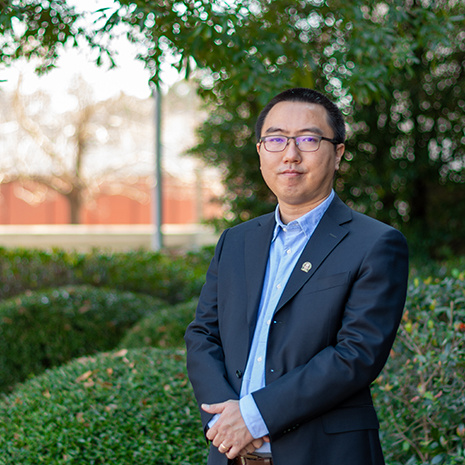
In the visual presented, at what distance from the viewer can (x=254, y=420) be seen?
1863mm

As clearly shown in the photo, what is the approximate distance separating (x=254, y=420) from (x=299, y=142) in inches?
36.1

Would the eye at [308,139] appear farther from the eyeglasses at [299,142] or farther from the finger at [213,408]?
the finger at [213,408]

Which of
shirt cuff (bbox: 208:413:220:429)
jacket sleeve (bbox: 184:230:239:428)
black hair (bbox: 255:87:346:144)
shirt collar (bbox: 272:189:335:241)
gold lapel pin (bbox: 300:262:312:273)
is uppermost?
black hair (bbox: 255:87:346:144)

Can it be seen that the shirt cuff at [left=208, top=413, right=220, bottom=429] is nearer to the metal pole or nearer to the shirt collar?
the shirt collar

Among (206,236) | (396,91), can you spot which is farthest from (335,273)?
(206,236)

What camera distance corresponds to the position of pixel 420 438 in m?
3.18

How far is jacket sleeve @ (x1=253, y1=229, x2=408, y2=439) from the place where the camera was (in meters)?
1.84

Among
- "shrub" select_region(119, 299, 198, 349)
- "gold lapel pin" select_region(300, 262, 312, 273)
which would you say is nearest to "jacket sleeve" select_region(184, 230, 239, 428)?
"gold lapel pin" select_region(300, 262, 312, 273)

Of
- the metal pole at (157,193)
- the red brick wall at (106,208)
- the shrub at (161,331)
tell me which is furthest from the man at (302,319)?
the red brick wall at (106,208)

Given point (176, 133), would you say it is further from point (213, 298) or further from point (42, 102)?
point (213, 298)

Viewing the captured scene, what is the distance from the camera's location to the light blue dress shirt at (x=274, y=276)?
201 centimetres

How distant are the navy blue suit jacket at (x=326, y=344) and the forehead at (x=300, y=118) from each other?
0.99 feet

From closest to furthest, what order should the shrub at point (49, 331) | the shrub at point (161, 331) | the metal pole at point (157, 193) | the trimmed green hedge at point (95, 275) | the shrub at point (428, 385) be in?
the shrub at point (428, 385)
the shrub at point (161, 331)
the shrub at point (49, 331)
the trimmed green hedge at point (95, 275)
the metal pole at point (157, 193)

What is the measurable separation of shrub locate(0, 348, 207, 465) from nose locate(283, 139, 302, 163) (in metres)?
1.72
